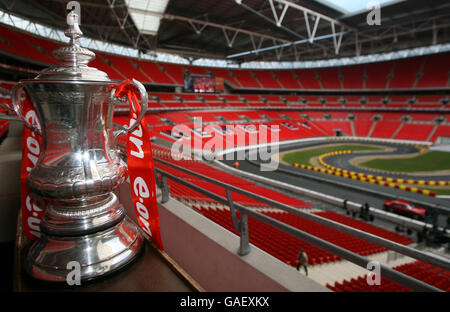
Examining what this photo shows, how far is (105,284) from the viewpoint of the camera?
1039mm

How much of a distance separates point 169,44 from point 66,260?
3430cm

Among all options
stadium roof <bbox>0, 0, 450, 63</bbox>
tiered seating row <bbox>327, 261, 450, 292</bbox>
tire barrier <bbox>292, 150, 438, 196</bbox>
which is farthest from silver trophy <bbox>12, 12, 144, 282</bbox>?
stadium roof <bbox>0, 0, 450, 63</bbox>

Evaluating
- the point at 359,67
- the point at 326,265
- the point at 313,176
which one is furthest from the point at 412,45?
the point at 326,265

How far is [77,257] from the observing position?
1.03 meters

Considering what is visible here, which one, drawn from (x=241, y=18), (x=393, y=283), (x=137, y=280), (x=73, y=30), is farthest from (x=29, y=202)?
(x=241, y=18)

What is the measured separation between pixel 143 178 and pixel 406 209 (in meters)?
11.4

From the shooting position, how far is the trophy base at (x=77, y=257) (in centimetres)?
100

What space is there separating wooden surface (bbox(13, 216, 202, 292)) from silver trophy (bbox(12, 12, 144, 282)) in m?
0.04

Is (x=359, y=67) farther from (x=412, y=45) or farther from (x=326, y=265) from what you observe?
(x=326, y=265)

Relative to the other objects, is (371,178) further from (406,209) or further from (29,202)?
(29,202)

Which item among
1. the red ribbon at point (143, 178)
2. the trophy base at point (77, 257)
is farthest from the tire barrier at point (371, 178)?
the trophy base at point (77, 257)

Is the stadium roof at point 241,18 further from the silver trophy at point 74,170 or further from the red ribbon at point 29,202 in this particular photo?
the silver trophy at point 74,170

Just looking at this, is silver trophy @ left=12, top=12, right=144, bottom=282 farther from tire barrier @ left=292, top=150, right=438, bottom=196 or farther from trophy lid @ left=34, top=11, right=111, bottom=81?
tire barrier @ left=292, top=150, right=438, bottom=196
